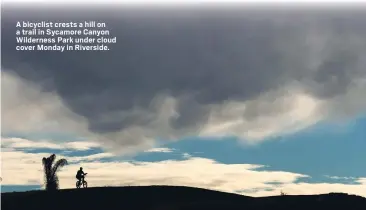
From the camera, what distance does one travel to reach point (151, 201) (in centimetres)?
6919

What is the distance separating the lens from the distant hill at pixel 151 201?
64.8m

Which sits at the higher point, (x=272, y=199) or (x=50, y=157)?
(x=50, y=157)

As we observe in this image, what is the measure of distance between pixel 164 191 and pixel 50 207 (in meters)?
15.1

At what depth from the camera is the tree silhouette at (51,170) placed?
67.2m

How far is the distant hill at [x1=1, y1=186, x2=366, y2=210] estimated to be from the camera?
64812 mm

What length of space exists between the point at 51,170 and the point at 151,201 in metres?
12.6

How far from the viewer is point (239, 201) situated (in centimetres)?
6725

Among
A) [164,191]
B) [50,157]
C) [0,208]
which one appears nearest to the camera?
[0,208]

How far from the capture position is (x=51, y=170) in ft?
225

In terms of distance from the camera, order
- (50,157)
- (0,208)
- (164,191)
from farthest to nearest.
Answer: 1. (164,191)
2. (50,157)
3. (0,208)

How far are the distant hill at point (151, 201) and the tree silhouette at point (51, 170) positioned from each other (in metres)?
0.99

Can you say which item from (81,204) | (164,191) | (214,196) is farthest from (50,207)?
(214,196)

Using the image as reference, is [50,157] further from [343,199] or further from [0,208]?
[343,199]

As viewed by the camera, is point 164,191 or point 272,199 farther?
point 164,191
